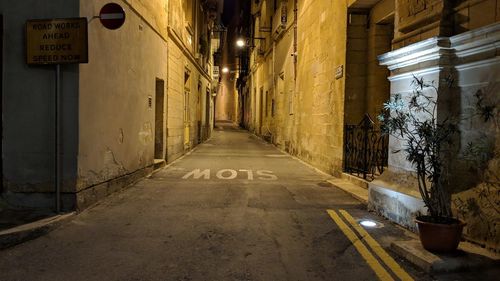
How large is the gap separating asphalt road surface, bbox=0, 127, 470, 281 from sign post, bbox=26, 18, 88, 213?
1654 millimetres

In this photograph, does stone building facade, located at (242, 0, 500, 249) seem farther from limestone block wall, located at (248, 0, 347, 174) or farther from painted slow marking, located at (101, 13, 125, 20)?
painted slow marking, located at (101, 13, 125, 20)

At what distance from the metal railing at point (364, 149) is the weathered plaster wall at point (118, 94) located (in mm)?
5238

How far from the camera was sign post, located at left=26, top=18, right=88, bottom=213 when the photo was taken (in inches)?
249

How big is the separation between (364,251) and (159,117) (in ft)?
31.3

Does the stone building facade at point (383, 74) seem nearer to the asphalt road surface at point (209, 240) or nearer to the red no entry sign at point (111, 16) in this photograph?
the asphalt road surface at point (209, 240)

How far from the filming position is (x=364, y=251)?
5.27 m

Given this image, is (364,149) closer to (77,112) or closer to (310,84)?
(310,84)

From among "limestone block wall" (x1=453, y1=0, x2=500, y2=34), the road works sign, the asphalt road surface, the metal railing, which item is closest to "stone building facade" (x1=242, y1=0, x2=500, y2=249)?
"limestone block wall" (x1=453, y1=0, x2=500, y2=34)

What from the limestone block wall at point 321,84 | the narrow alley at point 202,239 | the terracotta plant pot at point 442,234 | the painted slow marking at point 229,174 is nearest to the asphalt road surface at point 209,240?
the narrow alley at point 202,239

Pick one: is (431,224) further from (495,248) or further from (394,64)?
(394,64)

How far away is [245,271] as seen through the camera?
177 inches

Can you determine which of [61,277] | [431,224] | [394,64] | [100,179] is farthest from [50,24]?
[431,224]

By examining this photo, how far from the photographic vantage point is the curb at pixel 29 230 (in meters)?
5.23

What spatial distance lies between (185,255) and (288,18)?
1741cm
